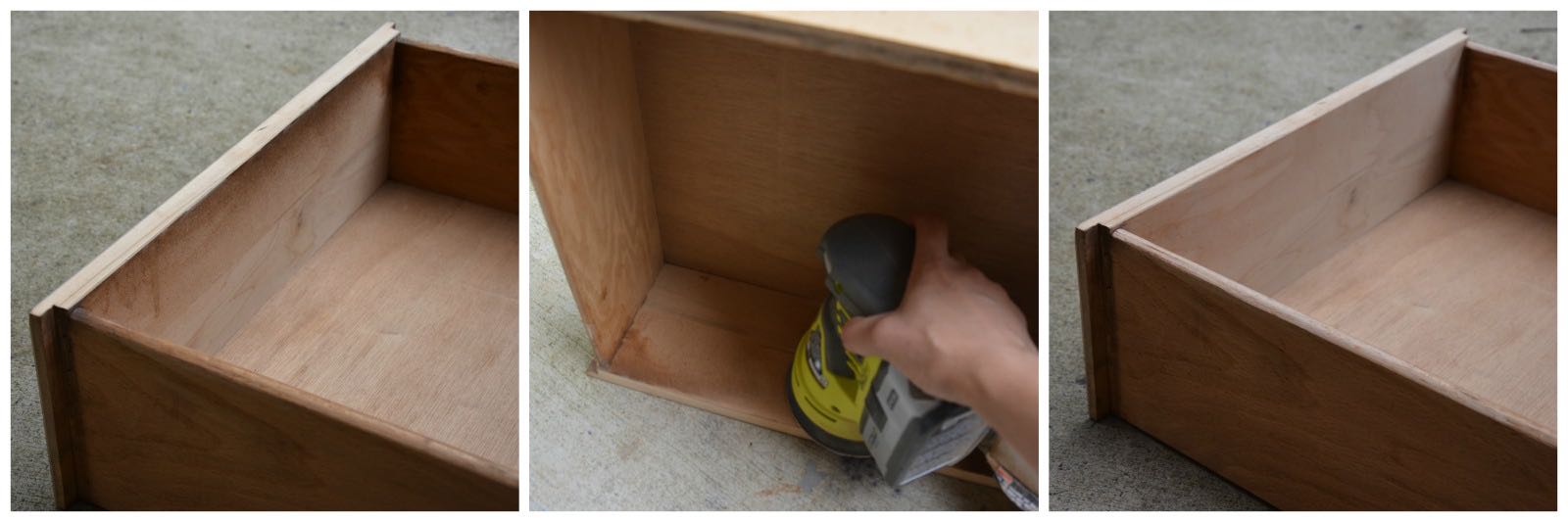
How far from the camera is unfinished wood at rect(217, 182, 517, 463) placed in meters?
1.30

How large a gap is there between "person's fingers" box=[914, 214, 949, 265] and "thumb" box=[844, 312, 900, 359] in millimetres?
67

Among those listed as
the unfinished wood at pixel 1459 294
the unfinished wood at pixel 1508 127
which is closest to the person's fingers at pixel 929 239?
the unfinished wood at pixel 1459 294

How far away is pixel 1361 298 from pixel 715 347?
2.39 ft

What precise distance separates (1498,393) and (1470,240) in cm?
27

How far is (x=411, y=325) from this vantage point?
4.56ft

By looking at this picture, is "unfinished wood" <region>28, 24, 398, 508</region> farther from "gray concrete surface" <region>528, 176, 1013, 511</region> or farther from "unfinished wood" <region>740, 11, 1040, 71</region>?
"unfinished wood" <region>740, 11, 1040, 71</region>

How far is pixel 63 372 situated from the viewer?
1051mm

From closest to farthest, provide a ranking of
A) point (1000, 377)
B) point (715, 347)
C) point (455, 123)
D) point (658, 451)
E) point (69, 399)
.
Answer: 1. point (1000, 377)
2. point (69, 399)
3. point (658, 451)
4. point (715, 347)
5. point (455, 123)

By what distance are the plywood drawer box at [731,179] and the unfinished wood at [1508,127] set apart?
0.68 meters

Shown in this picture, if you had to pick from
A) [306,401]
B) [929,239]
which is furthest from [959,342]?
[306,401]

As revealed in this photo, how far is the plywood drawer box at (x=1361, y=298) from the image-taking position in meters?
1.06

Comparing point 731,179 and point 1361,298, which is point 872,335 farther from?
point 1361,298

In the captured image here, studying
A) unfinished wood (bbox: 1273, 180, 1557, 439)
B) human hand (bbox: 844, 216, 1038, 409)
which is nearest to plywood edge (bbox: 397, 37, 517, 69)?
human hand (bbox: 844, 216, 1038, 409)

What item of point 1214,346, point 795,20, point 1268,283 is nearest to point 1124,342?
point 1214,346
